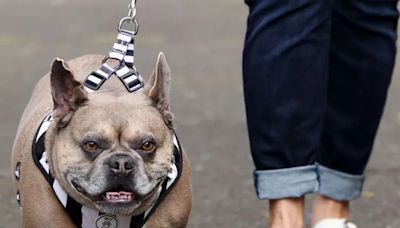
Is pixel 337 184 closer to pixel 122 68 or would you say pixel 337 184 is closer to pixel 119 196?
pixel 122 68

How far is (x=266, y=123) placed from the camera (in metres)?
4.10

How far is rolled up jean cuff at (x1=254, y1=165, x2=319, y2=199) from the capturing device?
→ 4.10 m

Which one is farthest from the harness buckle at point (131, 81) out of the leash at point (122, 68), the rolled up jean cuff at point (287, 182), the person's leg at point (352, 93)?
the person's leg at point (352, 93)

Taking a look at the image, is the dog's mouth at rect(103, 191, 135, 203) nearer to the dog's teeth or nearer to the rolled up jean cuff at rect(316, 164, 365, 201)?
the dog's teeth

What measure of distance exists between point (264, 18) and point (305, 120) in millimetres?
409

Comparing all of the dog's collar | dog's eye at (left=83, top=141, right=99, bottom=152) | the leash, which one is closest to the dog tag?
the dog's collar

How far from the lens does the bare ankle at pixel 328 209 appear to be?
14.6ft

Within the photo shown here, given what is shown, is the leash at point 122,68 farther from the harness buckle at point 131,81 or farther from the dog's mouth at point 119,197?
the dog's mouth at point 119,197

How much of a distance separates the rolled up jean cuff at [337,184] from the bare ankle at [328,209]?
0.02m

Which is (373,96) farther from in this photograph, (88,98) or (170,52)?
(170,52)

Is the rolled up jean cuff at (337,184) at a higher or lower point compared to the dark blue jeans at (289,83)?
lower

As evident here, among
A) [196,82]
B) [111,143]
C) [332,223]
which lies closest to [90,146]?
[111,143]

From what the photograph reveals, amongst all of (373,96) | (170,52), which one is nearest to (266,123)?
(373,96)

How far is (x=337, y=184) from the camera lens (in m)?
4.48
